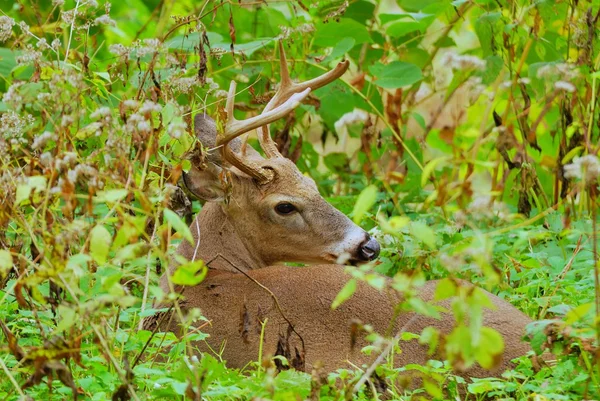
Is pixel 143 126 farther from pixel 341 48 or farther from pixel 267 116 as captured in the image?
pixel 341 48

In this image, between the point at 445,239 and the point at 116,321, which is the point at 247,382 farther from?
the point at 445,239

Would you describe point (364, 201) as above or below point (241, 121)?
above

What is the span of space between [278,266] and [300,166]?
2.13 metres

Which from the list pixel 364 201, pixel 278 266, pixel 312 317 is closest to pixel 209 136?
pixel 278 266

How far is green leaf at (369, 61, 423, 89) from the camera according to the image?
517 centimetres

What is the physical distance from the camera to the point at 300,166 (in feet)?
18.9

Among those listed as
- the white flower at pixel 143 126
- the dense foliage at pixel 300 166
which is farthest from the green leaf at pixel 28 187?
the white flower at pixel 143 126

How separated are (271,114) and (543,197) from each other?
1.61 meters

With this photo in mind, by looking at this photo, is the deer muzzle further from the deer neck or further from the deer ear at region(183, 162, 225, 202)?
the deer ear at region(183, 162, 225, 202)

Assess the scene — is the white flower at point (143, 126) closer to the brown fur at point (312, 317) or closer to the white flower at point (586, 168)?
the brown fur at point (312, 317)

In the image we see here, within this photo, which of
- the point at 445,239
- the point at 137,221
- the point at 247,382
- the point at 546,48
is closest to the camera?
the point at 137,221

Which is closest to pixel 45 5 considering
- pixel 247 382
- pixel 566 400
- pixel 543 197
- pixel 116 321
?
pixel 543 197

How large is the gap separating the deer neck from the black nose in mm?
405

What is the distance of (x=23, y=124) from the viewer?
304cm
